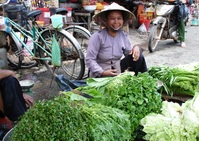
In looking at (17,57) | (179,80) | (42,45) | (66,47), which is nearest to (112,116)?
(179,80)

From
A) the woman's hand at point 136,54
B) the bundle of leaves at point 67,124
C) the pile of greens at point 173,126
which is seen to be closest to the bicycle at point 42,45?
the woman's hand at point 136,54

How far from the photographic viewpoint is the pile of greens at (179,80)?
272 cm

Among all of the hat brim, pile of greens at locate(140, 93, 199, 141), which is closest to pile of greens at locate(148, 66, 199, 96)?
pile of greens at locate(140, 93, 199, 141)

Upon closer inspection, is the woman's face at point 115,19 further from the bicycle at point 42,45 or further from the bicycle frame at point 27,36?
the bicycle frame at point 27,36

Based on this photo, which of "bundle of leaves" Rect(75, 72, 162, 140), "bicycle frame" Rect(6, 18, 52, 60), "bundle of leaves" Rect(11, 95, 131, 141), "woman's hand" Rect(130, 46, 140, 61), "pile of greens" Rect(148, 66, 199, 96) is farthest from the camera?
"bicycle frame" Rect(6, 18, 52, 60)

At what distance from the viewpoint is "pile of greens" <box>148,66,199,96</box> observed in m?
2.72

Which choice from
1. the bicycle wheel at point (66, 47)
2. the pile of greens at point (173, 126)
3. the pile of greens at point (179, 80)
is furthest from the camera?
the bicycle wheel at point (66, 47)

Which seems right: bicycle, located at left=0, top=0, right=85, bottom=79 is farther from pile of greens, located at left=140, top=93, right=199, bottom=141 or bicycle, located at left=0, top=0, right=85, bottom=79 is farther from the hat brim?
pile of greens, located at left=140, top=93, right=199, bottom=141

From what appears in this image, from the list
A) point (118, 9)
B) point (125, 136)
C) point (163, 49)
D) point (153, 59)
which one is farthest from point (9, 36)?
point (163, 49)

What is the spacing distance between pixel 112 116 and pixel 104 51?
1.57 m

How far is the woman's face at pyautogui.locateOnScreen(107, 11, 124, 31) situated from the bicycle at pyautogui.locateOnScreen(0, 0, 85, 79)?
50.3 inches

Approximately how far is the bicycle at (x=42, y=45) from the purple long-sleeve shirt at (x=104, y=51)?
1099 millimetres

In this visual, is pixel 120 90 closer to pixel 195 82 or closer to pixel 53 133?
pixel 53 133

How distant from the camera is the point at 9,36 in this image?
4.80 meters
